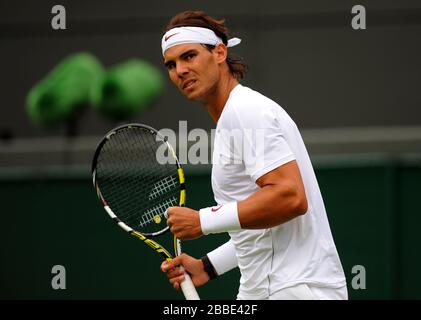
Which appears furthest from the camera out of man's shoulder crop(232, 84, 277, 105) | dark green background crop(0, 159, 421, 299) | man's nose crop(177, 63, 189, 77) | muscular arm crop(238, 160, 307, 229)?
dark green background crop(0, 159, 421, 299)

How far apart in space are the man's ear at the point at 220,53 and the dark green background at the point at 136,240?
2.48m

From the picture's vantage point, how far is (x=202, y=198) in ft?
20.8

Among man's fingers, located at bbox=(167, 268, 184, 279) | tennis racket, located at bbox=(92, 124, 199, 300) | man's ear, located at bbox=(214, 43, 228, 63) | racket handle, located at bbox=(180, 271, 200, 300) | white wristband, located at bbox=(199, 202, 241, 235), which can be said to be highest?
man's ear, located at bbox=(214, 43, 228, 63)

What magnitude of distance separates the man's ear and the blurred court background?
A: 249 centimetres

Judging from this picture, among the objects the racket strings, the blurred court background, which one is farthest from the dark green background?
the racket strings

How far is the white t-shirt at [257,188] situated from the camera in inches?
139

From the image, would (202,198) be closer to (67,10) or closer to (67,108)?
(67,108)

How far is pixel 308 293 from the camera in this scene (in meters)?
3.61

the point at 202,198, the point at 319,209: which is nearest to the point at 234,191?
the point at 319,209

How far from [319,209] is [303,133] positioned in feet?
10.9

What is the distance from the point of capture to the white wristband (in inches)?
139

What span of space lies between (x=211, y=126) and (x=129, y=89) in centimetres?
60

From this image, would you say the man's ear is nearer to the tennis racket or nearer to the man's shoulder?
the man's shoulder

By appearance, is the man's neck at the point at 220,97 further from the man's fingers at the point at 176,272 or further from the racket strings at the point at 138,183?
the man's fingers at the point at 176,272
